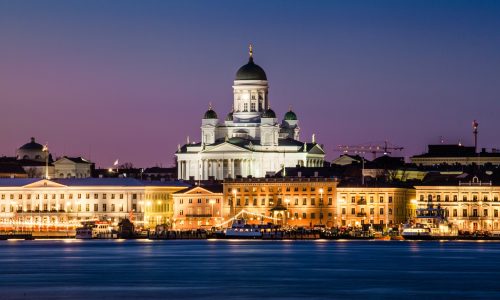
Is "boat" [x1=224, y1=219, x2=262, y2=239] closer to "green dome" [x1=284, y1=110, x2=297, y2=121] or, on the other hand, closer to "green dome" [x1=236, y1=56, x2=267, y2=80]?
"green dome" [x1=236, y1=56, x2=267, y2=80]

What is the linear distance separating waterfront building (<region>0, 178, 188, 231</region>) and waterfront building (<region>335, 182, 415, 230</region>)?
1991 centimetres

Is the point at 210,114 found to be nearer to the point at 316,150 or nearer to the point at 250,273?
the point at 316,150

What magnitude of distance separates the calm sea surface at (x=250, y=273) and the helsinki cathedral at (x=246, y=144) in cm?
6209

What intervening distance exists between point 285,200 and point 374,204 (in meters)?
8.97

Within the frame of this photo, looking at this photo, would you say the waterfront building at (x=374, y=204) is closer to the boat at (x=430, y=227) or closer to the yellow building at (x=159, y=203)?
the boat at (x=430, y=227)

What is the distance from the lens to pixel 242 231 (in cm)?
14538

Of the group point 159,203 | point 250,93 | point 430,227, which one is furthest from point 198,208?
point 430,227

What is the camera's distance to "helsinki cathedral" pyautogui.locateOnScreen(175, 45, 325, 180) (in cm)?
17812

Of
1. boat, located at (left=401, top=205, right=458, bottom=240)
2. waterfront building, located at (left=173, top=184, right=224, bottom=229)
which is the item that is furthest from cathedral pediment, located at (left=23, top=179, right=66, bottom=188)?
boat, located at (left=401, top=205, right=458, bottom=240)

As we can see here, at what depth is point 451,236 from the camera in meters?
138

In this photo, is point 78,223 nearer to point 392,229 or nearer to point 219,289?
point 392,229

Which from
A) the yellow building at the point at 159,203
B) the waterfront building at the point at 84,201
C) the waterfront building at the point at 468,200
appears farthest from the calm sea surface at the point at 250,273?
the waterfront building at the point at 84,201

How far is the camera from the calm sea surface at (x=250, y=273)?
229 ft

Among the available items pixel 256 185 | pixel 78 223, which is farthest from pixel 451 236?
pixel 78 223
